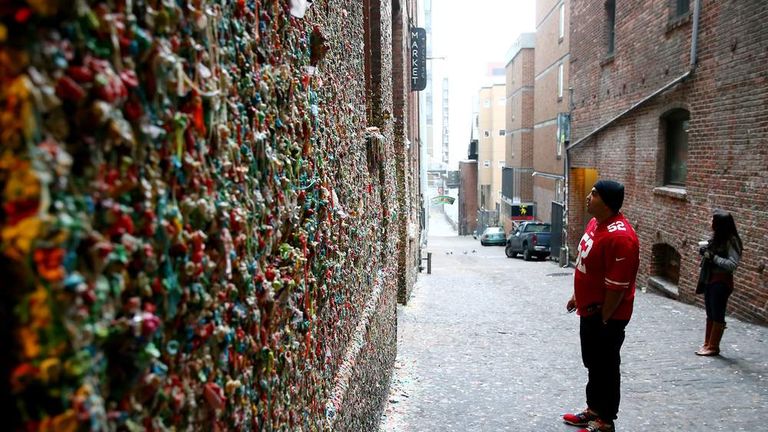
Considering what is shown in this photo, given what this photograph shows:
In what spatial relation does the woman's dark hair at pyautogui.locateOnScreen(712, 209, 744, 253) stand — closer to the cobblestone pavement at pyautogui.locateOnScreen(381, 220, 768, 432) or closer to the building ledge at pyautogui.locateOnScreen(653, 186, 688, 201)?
the cobblestone pavement at pyautogui.locateOnScreen(381, 220, 768, 432)

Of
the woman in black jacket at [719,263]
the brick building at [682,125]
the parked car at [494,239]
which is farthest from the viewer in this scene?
the parked car at [494,239]

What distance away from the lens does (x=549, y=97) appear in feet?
90.4

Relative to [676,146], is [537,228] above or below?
below

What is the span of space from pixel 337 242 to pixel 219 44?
1.92 m

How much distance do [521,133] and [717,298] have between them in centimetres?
2969

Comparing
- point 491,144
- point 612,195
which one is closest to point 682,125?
point 612,195

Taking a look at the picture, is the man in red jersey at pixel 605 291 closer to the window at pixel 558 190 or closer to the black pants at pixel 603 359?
the black pants at pixel 603 359

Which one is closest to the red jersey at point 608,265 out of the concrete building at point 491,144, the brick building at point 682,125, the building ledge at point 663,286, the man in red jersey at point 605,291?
the man in red jersey at point 605,291

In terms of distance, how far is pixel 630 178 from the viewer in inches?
541

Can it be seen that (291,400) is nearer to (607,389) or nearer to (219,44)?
(219,44)

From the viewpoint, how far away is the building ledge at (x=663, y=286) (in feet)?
37.2

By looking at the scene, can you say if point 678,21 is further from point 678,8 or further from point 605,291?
point 605,291

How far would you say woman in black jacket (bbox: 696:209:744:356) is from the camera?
609 cm

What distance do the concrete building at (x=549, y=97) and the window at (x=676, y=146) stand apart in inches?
439
